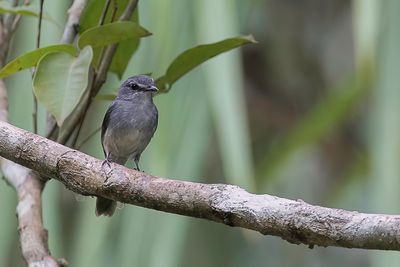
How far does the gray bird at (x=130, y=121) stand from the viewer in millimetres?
3070

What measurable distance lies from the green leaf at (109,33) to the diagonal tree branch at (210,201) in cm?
30

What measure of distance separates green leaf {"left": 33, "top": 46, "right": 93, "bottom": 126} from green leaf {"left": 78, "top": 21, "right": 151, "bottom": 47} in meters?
0.07

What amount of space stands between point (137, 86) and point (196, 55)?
2.79 ft

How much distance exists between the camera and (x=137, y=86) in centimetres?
319

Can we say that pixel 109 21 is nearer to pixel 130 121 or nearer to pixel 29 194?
pixel 29 194

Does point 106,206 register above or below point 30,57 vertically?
below

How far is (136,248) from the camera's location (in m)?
3.66

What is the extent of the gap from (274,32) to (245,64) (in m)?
0.44

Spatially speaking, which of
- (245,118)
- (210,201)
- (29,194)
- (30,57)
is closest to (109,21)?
(30,57)

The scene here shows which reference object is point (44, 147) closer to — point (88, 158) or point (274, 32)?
point (88, 158)

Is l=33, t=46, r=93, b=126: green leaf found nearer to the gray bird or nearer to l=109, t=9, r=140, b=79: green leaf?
l=109, t=9, r=140, b=79: green leaf

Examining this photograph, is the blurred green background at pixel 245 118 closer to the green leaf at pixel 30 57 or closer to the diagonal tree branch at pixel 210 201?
the green leaf at pixel 30 57

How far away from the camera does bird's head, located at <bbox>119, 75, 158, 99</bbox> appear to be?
10.3 feet

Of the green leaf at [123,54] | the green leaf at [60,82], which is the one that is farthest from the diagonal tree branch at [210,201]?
the green leaf at [123,54]
